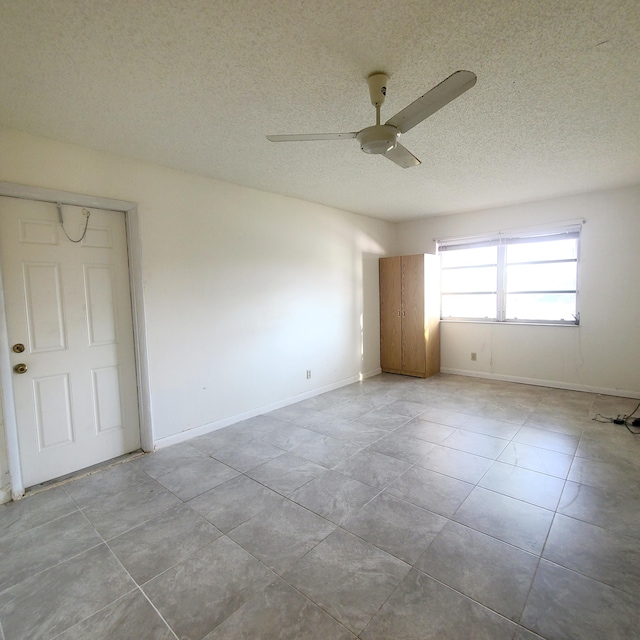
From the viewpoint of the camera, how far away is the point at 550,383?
15.7 feet

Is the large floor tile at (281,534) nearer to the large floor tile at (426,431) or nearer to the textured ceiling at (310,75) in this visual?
the large floor tile at (426,431)

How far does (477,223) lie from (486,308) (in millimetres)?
1316

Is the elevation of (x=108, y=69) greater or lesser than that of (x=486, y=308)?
greater

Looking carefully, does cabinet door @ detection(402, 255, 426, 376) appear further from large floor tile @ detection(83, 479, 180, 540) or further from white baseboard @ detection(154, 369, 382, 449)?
large floor tile @ detection(83, 479, 180, 540)

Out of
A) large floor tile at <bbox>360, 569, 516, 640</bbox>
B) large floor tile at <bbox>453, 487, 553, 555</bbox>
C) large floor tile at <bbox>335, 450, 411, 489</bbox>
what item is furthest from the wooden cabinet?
large floor tile at <bbox>360, 569, 516, 640</bbox>

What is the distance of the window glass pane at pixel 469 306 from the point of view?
17.4 ft

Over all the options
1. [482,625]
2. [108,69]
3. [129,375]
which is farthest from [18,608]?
[108,69]

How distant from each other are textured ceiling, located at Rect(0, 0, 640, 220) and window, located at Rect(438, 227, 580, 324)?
1.70 metres

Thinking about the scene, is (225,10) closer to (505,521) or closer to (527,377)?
(505,521)

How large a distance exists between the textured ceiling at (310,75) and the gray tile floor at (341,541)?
2563mm

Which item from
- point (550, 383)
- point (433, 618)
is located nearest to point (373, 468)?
point (433, 618)

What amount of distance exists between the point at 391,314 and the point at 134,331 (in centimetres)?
387

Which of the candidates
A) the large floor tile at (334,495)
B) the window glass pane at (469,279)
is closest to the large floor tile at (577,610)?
the large floor tile at (334,495)

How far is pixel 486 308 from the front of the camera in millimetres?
5355
